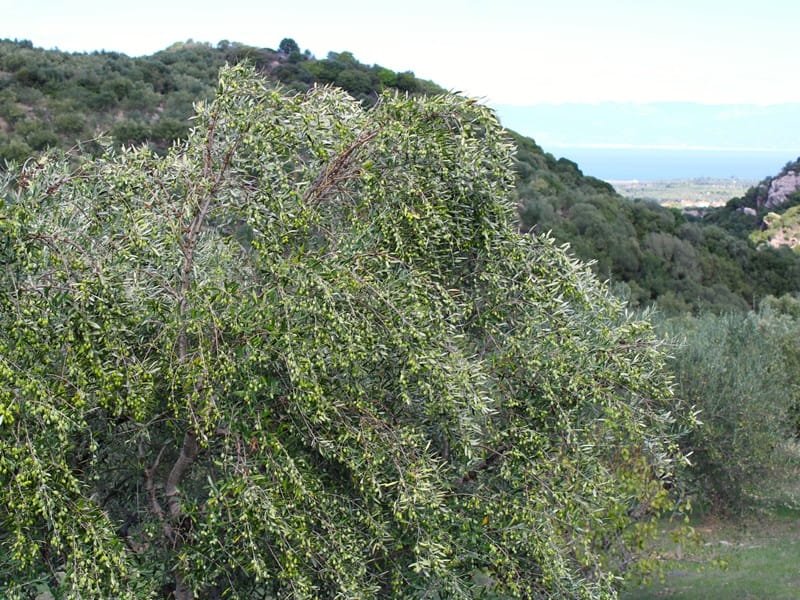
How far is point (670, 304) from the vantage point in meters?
41.2

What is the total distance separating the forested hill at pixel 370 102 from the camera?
121 feet

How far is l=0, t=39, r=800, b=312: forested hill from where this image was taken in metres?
37.0

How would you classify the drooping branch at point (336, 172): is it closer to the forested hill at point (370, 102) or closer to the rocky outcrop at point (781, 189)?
the forested hill at point (370, 102)

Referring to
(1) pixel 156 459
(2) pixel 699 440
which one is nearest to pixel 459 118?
(1) pixel 156 459

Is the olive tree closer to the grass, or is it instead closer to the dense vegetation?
the dense vegetation

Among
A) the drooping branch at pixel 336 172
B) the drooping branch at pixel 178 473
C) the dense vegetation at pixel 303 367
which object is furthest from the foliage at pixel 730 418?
the drooping branch at pixel 178 473

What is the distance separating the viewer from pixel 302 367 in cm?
645

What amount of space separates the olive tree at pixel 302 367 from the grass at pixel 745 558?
6.29 meters

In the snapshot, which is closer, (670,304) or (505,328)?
(505,328)

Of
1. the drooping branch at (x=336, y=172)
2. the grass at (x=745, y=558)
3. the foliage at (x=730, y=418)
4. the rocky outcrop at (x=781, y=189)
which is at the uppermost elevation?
the rocky outcrop at (x=781, y=189)

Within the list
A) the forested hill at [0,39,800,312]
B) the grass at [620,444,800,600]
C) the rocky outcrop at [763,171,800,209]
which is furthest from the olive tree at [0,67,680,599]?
the rocky outcrop at [763,171,800,209]

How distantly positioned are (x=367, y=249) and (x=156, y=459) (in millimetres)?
2768

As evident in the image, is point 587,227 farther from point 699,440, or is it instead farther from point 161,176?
point 161,176

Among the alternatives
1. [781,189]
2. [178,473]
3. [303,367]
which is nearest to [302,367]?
[303,367]
